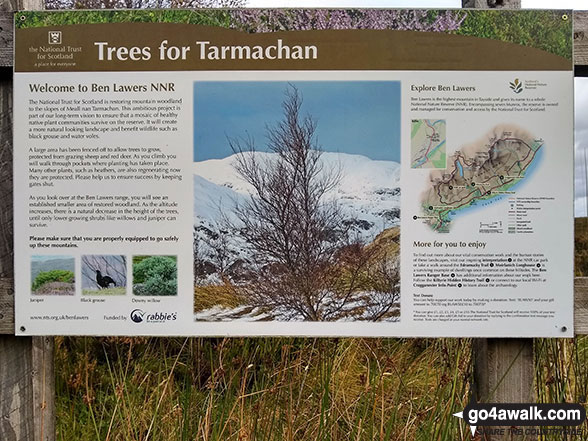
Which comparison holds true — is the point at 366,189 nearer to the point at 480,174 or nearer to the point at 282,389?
the point at 480,174

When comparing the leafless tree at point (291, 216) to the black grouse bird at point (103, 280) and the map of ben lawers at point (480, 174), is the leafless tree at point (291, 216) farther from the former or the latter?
the black grouse bird at point (103, 280)

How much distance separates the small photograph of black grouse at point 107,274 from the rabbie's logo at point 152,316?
103 mm

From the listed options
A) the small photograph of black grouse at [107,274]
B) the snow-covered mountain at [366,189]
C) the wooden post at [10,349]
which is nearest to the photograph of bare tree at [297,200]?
the snow-covered mountain at [366,189]

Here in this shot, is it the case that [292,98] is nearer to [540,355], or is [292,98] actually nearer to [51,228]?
[51,228]

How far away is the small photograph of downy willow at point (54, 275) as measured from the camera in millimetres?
2359

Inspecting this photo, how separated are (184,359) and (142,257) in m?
1.90

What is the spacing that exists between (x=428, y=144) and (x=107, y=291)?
4.86 ft

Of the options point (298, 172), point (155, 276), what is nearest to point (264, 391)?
point (155, 276)

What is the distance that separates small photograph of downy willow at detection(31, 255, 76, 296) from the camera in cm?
236

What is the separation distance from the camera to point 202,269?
2318 millimetres

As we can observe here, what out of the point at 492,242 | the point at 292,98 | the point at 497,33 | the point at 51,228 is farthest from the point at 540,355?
the point at 51,228

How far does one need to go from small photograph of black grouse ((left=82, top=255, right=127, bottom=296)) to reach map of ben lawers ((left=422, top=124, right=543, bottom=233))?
1.29m

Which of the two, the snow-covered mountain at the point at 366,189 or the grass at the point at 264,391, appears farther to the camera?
the grass at the point at 264,391

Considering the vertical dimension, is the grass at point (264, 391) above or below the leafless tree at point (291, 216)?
below
